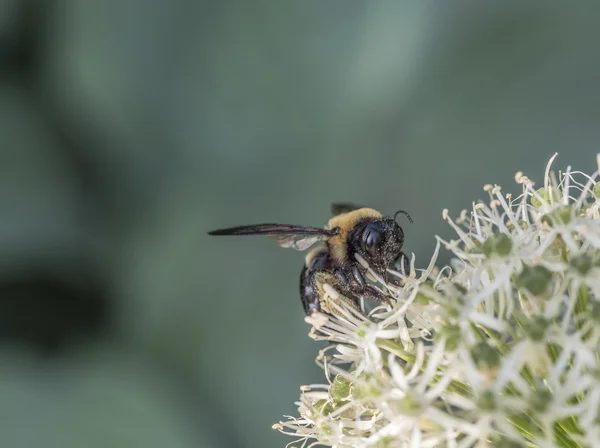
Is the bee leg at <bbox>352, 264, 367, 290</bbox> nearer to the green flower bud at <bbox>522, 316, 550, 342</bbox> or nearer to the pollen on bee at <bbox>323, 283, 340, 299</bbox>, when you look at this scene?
the pollen on bee at <bbox>323, 283, 340, 299</bbox>

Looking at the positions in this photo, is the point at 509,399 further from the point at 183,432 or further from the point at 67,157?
the point at 67,157

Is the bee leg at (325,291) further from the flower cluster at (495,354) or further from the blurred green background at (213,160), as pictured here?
the blurred green background at (213,160)

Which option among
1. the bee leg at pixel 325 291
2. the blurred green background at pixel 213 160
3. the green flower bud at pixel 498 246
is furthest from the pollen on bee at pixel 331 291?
the blurred green background at pixel 213 160

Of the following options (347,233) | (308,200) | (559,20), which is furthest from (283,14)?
(347,233)

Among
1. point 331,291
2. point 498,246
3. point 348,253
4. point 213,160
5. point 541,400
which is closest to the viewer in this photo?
point 541,400

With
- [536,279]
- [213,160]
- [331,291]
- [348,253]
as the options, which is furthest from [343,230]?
[213,160]

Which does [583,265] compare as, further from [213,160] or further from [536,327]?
[213,160]
